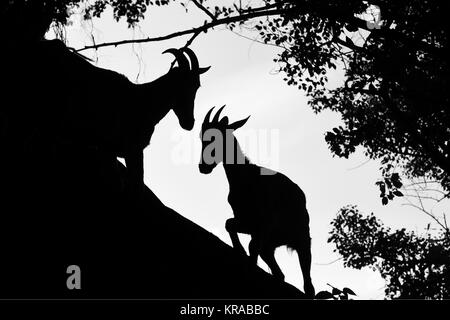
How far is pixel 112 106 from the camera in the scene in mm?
6422

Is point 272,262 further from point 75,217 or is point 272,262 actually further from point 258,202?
point 75,217

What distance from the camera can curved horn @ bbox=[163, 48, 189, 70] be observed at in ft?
25.2

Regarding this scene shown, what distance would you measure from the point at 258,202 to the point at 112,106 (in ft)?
8.80

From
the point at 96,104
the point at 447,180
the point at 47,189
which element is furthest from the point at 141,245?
the point at 447,180

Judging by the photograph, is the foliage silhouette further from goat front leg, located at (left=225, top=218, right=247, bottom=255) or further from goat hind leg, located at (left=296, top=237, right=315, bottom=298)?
goat hind leg, located at (left=296, top=237, right=315, bottom=298)

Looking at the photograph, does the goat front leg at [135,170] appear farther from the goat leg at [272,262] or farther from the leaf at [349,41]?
the leaf at [349,41]

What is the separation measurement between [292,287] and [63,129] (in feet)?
13.4

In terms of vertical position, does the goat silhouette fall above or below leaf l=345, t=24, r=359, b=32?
below

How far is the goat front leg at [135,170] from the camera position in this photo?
6246 mm

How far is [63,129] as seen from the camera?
573 centimetres

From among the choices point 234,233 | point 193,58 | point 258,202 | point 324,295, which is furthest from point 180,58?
point 324,295

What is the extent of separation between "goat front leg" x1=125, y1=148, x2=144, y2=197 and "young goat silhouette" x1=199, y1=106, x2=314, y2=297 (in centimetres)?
147

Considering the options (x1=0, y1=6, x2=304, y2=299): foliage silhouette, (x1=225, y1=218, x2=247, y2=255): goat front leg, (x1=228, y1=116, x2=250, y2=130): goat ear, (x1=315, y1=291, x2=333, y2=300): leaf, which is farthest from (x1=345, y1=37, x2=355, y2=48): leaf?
(x1=315, y1=291, x2=333, y2=300): leaf
